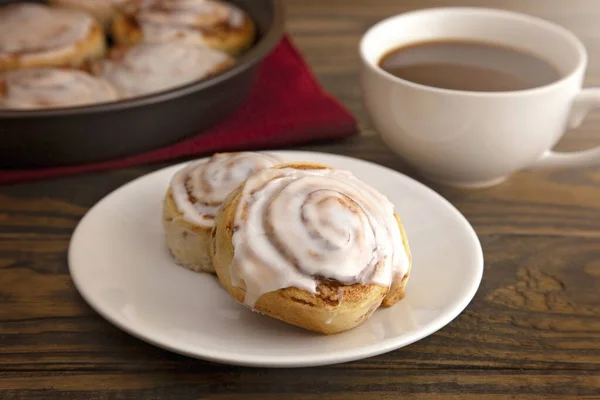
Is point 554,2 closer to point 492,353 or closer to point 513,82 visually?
point 513,82

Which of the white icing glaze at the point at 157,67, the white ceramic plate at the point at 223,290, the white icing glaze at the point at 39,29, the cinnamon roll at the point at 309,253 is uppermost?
the cinnamon roll at the point at 309,253

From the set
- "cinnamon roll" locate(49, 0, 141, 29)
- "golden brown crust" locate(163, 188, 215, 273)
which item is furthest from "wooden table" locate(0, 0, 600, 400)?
"cinnamon roll" locate(49, 0, 141, 29)

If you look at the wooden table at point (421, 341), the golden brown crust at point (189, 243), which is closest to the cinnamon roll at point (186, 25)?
the wooden table at point (421, 341)

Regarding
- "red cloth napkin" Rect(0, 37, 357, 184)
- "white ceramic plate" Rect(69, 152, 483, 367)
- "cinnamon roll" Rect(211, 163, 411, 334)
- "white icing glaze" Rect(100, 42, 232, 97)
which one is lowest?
"red cloth napkin" Rect(0, 37, 357, 184)

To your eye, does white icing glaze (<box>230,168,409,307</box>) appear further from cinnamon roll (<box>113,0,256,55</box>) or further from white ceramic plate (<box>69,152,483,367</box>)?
cinnamon roll (<box>113,0,256,55</box>)

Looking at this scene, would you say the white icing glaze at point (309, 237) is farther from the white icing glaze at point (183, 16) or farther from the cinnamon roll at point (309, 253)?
the white icing glaze at point (183, 16)
